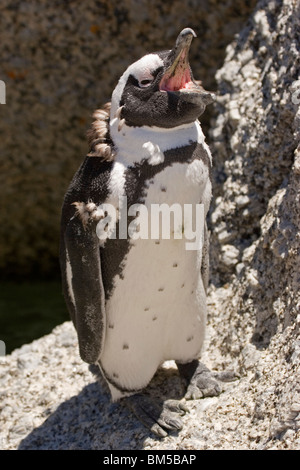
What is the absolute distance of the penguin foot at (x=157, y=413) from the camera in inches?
65.5

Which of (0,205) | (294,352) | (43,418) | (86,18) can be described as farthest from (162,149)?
(0,205)

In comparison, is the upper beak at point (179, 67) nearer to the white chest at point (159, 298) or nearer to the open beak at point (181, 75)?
the open beak at point (181, 75)

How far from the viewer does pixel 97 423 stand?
186cm

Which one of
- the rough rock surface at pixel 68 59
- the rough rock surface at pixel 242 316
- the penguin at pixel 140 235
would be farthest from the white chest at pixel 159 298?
the rough rock surface at pixel 68 59

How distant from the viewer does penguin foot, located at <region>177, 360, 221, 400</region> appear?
69.0 inches

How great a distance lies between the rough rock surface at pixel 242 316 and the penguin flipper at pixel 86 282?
263 mm

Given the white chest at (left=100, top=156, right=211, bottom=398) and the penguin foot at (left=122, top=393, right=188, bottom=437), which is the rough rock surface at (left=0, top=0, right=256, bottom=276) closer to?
the white chest at (left=100, top=156, right=211, bottom=398)

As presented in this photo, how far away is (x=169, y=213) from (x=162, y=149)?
0.43 ft

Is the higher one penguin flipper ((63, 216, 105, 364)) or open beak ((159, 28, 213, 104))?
open beak ((159, 28, 213, 104))

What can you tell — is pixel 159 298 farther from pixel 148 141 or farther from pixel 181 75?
pixel 181 75

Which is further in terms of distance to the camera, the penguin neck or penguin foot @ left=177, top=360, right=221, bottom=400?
penguin foot @ left=177, top=360, right=221, bottom=400

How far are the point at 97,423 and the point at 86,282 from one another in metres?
0.46

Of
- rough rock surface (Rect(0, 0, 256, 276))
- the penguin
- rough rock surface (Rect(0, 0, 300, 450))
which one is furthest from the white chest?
rough rock surface (Rect(0, 0, 256, 276))
